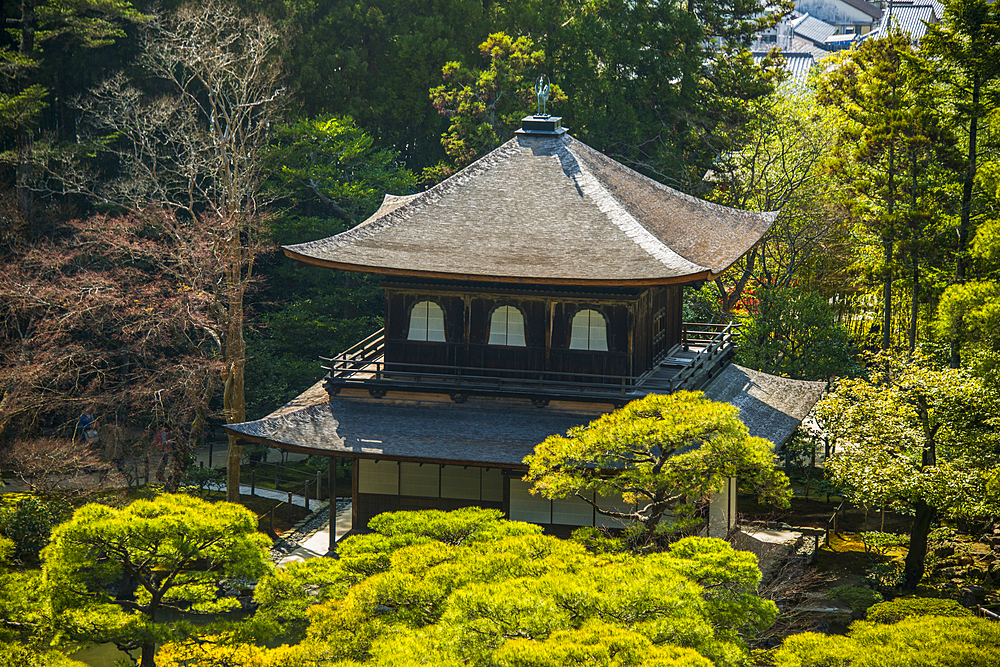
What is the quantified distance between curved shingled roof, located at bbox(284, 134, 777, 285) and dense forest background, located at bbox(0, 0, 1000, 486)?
17.2ft

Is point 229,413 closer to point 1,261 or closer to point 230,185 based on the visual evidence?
point 230,185

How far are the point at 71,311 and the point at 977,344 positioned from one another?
25.0 meters

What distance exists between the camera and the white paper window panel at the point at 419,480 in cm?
2489

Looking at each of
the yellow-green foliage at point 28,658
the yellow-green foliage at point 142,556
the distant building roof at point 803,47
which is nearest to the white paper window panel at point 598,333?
the yellow-green foliage at point 142,556

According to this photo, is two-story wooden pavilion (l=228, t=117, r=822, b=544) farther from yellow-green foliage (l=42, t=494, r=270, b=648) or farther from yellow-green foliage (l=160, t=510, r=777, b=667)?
yellow-green foliage (l=160, t=510, r=777, b=667)

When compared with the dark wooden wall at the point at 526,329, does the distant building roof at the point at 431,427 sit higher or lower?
lower

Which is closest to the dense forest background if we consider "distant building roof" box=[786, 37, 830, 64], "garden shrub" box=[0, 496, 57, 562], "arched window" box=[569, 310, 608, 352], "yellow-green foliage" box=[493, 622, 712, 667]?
"garden shrub" box=[0, 496, 57, 562]

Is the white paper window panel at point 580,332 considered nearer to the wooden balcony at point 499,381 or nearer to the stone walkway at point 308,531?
the wooden balcony at point 499,381

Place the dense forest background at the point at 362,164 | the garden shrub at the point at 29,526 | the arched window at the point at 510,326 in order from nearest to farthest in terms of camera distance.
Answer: the garden shrub at the point at 29,526 → the arched window at the point at 510,326 → the dense forest background at the point at 362,164

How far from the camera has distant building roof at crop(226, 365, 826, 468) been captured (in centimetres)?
2297

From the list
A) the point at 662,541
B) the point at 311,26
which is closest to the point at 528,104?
the point at 311,26

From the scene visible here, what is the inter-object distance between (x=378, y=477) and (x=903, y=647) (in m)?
14.4

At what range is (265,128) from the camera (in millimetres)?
39906

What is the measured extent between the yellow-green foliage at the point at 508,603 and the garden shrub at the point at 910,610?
2076 millimetres
